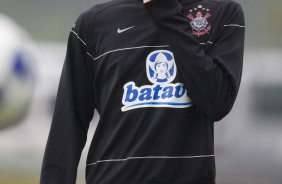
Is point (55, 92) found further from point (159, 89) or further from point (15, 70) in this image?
point (159, 89)

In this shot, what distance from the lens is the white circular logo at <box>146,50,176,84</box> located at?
1.60m

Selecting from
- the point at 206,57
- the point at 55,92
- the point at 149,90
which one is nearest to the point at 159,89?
the point at 149,90

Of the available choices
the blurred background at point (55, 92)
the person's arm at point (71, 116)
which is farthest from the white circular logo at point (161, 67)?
the blurred background at point (55, 92)

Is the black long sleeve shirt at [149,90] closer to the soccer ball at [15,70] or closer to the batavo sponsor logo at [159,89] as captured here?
the batavo sponsor logo at [159,89]

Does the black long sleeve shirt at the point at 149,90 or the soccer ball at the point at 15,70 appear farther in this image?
the soccer ball at the point at 15,70

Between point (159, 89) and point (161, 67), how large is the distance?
0.18 ft

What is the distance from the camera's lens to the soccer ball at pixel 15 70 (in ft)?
9.59

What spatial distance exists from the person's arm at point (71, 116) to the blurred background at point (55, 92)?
103 cm

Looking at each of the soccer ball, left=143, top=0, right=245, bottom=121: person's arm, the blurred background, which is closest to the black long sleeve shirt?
→ left=143, top=0, right=245, bottom=121: person's arm

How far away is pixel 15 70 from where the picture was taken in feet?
9.62

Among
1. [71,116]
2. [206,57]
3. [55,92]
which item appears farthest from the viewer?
[55,92]

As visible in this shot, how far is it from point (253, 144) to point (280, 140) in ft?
0.38

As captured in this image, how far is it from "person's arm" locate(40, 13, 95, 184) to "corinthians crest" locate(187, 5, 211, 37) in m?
0.29

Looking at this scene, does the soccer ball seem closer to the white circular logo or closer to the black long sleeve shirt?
the black long sleeve shirt
